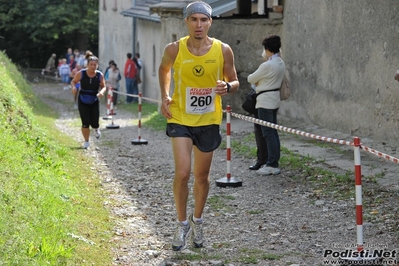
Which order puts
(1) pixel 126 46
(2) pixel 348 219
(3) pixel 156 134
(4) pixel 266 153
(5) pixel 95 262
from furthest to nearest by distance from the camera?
(1) pixel 126 46, (3) pixel 156 134, (4) pixel 266 153, (2) pixel 348 219, (5) pixel 95 262

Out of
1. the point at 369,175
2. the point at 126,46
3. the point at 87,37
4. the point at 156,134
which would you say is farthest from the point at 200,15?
the point at 87,37

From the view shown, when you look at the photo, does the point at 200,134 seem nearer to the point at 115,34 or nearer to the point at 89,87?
the point at 89,87

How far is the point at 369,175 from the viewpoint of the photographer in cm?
1142

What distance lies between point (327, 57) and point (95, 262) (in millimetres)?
10593

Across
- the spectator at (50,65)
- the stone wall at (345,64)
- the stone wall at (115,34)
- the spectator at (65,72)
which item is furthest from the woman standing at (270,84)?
the spectator at (50,65)

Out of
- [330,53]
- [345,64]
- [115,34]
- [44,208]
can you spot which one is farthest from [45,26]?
[44,208]

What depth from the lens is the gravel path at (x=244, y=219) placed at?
24.8ft

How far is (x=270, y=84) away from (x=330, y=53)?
5.08 metres

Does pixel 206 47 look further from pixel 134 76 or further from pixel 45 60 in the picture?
pixel 45 60

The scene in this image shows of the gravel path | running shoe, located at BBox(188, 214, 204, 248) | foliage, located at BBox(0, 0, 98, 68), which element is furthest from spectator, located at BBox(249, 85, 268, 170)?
foliage, located at BBox(0, 0, 98, 68)

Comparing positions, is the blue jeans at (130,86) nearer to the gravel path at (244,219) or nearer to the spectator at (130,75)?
the spectator at (130,75)

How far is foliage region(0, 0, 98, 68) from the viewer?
5159cm

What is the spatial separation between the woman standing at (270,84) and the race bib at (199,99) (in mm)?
4421

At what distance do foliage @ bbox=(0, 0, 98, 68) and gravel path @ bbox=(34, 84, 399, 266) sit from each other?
38.5 meters
